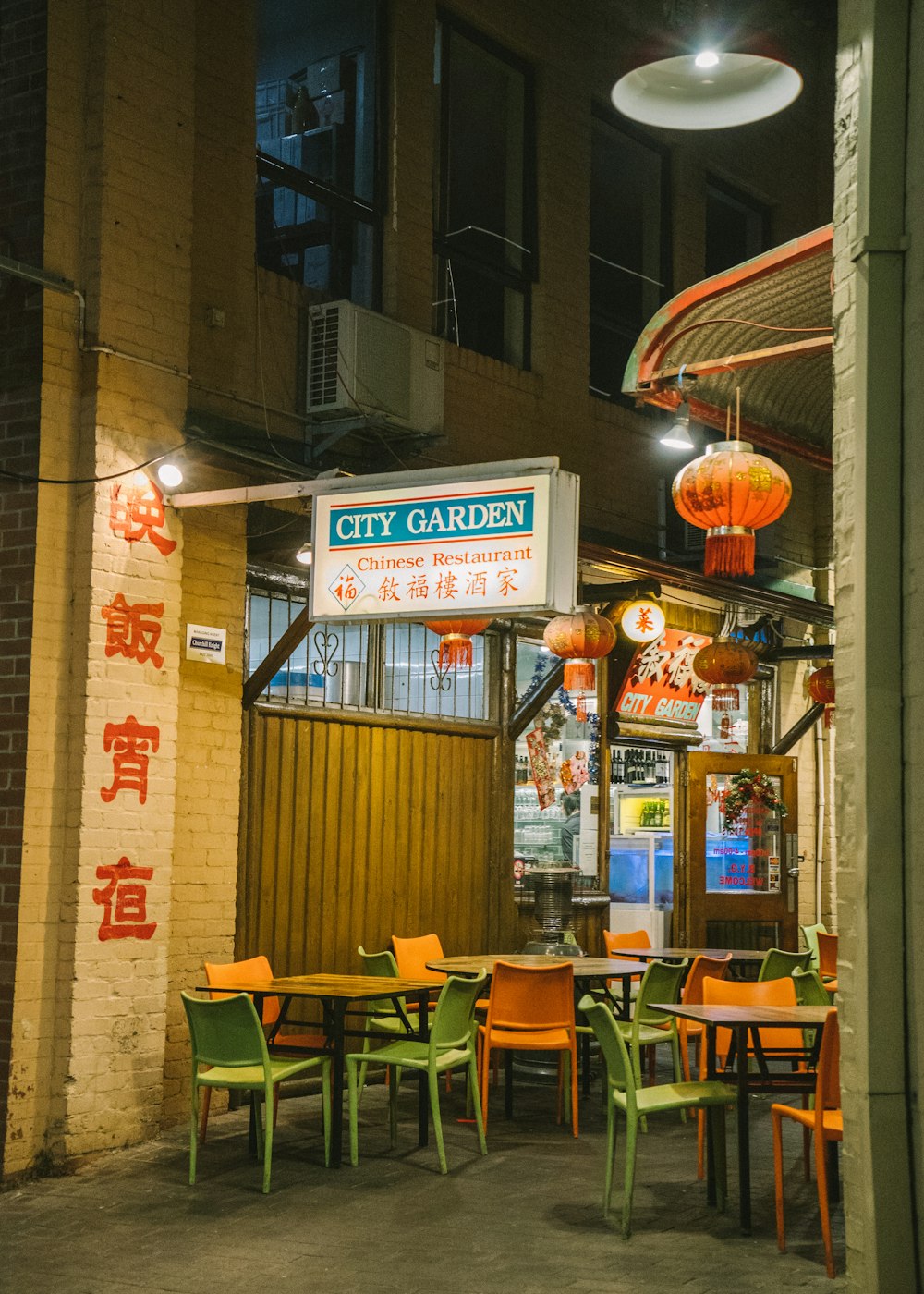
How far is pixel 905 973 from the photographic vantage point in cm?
387

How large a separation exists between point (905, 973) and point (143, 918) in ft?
17.5

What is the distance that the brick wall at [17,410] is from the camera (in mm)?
7703

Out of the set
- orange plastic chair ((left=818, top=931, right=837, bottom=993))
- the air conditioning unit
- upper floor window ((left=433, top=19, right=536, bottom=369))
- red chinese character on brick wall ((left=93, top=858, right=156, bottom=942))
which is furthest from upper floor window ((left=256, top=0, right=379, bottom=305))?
orange plastic chair ((left=818, top=931, right=837, bottom=993))

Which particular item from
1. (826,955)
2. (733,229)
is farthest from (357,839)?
(733,229)

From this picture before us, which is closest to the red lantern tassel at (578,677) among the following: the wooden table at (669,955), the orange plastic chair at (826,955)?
the wooden table at (669,955)

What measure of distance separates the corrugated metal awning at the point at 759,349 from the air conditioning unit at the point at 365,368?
9.84 ft

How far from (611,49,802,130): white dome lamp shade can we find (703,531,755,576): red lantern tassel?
6.27 ft

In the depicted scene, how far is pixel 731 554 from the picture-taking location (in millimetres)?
6852

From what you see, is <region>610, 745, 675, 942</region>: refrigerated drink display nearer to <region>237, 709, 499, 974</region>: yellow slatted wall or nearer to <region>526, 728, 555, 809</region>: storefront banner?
<region>526, 728, 555, 809</region>: storefront banner

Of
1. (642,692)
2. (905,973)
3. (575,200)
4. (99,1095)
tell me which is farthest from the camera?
(642,692)

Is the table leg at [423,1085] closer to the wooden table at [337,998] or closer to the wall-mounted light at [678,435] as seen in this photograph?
the wooden table at [337,998]

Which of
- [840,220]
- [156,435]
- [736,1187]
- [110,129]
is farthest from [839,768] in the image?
[110,129]

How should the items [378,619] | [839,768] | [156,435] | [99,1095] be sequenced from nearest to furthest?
1. [839,768]
2. [378,619]
3. [99,1095]
4. [156,435]

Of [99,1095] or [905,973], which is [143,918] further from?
[905,973]
